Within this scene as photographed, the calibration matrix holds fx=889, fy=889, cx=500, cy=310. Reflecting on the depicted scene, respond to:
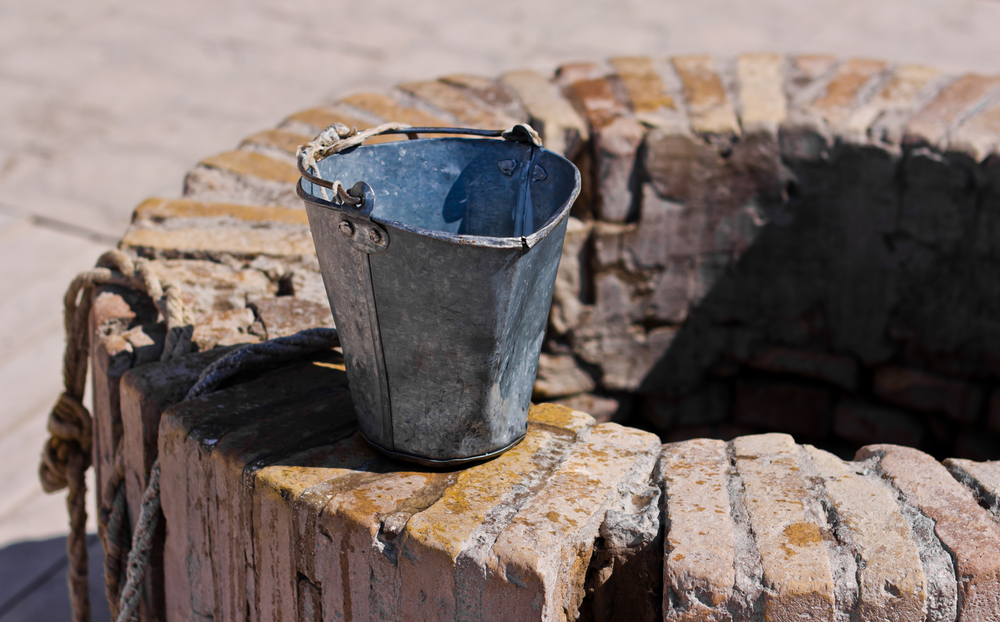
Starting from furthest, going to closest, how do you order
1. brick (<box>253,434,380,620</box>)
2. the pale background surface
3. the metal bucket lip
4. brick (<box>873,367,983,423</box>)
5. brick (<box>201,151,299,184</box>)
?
the pale background surface → brick (<box>873,367,983,423</box>) → brick (<box>201,151,299,184</box>) → brick (<box>253,434,380,620</box>) → the metal bucket lip

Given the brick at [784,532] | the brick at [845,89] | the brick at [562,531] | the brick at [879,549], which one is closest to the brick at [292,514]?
the brick at [562,531]

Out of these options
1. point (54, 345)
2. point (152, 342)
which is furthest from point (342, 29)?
point (152, 342)

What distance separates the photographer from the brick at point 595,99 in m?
2.08

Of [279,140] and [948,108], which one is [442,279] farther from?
[948,108]

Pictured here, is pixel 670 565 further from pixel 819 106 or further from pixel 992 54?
pixel 992 54

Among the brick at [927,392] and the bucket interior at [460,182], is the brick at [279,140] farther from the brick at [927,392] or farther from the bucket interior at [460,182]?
the brick at [927,392]

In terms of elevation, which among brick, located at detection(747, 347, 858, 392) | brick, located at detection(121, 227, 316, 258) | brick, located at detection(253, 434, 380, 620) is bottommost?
brick, located at detection(747, 347, 858, 392)

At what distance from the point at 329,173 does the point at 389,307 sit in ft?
0.65

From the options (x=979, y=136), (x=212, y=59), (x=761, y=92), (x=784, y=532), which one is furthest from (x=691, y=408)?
(x=212, y=59)

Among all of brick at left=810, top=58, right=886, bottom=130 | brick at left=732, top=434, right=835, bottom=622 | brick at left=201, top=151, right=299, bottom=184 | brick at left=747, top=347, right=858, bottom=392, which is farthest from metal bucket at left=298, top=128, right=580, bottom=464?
brick at left=747, top=347, right=858, bottom=392

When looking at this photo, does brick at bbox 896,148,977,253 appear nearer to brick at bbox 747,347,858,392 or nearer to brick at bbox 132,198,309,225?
brick at bbox 747,347,858,392

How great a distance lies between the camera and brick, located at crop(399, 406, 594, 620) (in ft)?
3.25

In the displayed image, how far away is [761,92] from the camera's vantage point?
2178 millimetres

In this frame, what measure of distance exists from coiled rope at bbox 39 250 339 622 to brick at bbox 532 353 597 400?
0.95 metres
